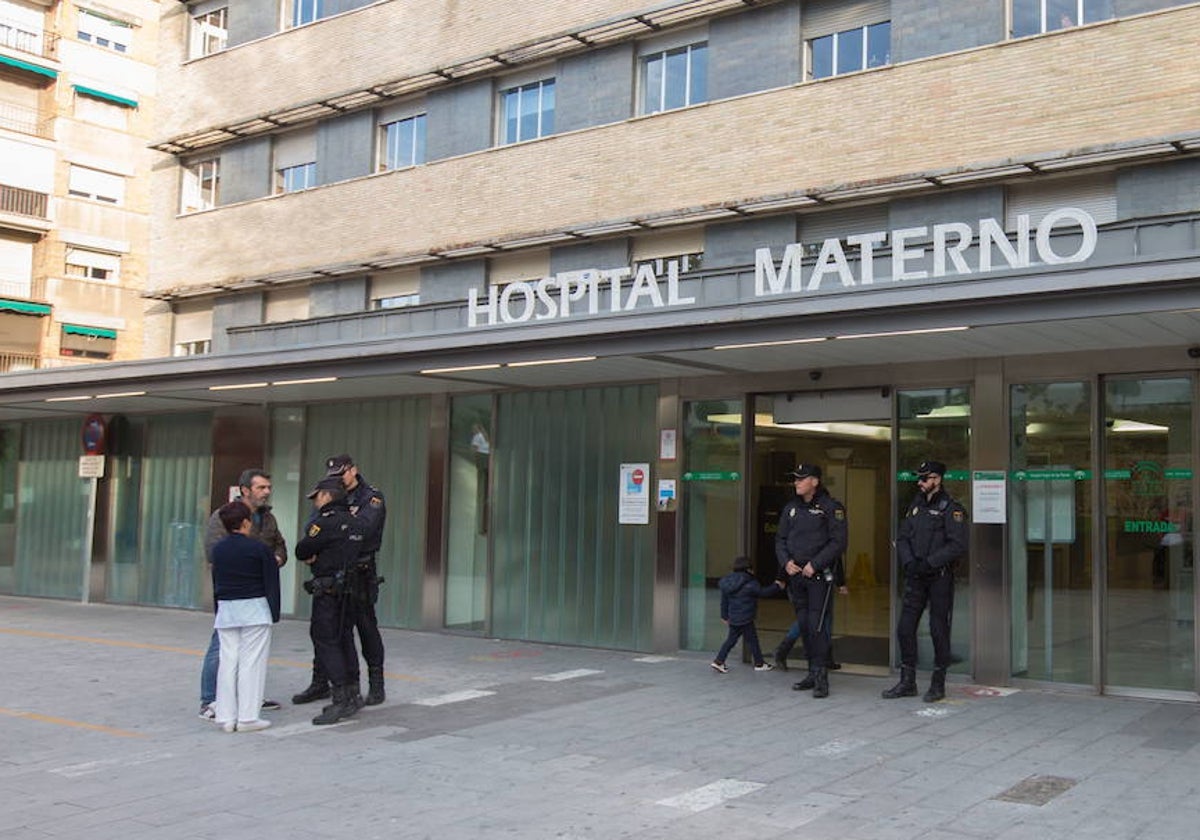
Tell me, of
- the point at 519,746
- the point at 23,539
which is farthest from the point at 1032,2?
the point at 23,539

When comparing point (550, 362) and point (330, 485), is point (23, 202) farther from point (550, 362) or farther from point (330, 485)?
point (330, 485)

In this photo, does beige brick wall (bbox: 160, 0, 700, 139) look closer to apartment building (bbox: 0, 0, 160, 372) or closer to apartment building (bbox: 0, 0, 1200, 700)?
apartment building (bbox: 0, 0, 1200, 700)

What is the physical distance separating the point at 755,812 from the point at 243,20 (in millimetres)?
19307

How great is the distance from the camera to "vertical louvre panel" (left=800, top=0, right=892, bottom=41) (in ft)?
46.4

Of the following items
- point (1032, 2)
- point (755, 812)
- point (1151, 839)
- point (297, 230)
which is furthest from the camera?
point (297, 230)

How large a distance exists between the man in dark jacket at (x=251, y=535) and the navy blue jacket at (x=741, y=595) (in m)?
3.98

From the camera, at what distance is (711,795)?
258 inches

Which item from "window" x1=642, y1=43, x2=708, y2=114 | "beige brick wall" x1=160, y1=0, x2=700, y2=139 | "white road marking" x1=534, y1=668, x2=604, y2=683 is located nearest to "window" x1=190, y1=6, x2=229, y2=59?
"beige brick wall" x1=160, y1=0, x2=700, y2=139

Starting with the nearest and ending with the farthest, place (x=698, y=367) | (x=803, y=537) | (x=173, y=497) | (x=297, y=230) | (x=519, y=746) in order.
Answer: (x=519, y=746)
(x=803, y=537)
(x=698, y=367)
(x=173, y=497)
(x=297, y=230)

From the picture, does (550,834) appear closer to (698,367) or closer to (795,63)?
(698,367)

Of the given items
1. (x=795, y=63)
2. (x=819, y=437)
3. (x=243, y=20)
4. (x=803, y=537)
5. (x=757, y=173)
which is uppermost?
(x=243, y=20)

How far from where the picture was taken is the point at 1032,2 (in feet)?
42.7

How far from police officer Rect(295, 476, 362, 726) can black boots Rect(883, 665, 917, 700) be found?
428 centimetres

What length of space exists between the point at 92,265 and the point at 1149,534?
128ft
